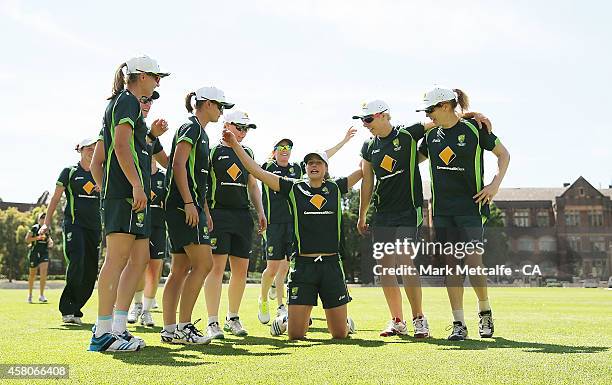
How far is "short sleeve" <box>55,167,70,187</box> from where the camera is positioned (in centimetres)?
1020

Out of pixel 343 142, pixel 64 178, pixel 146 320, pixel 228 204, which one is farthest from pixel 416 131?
pixel 64 178

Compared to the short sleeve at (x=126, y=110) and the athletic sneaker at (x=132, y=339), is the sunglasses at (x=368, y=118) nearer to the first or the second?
the short sleeve at (x=126, y=110)

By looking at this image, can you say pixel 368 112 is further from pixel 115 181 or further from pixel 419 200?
pixel 115 181

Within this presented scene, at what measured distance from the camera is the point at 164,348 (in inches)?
248

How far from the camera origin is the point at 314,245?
7445mm

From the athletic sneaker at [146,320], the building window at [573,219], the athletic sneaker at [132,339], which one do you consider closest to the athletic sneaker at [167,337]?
the athletic sneaker at [132,339]

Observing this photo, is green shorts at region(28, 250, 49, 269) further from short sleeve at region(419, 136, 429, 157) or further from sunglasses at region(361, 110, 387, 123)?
short sleeve at region(419, 136, 429, 157)

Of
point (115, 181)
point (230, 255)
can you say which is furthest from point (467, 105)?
point (115, 181)

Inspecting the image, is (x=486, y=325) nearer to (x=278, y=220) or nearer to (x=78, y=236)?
(x=278, y=220)

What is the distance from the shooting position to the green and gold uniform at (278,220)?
10.5 metres

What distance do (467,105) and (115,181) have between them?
4.18 m

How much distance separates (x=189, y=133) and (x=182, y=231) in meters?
1.02

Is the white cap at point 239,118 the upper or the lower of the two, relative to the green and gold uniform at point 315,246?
upper

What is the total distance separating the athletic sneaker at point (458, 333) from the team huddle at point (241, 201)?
15 mm
